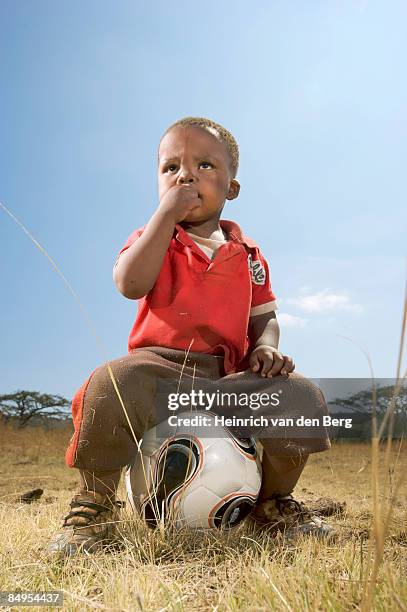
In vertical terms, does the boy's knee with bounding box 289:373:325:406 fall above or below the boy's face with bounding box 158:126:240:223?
below

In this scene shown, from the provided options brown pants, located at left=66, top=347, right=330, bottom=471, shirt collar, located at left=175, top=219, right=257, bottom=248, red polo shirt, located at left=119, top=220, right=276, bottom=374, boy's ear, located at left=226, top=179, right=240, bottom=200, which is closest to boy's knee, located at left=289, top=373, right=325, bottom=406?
brown pants, located at left=66, top=347, right=330, bottom=471

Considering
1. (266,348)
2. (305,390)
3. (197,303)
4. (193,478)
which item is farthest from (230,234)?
(193,478)

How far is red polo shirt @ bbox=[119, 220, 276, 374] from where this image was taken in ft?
9.17

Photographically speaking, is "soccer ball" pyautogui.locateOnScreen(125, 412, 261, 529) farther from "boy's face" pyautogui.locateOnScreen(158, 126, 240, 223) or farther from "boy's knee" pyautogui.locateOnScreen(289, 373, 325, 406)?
"boy's face" pyautogui.locateOnScreen(158, 126, 240, 223)

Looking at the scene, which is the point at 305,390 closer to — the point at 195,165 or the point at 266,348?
the point at 266,348

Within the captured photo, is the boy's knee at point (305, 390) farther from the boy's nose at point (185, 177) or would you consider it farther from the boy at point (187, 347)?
the boy's nose at point (185, 177)

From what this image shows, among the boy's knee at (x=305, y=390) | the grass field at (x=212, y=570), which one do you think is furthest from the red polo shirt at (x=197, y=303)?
the grass field at (x=212, y=570)

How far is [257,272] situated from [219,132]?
2.40 ft

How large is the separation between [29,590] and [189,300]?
1.35 metres

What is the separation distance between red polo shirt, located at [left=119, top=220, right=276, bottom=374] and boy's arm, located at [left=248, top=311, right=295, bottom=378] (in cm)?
9

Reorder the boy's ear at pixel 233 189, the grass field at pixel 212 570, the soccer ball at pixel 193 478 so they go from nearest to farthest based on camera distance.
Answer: the grass field at pixel 212 570
the soccer ball at pixel 193 478
the boy's ear at pixel 233 189

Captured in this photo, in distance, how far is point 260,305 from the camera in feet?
10.3

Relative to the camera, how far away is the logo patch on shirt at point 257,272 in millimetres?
3123

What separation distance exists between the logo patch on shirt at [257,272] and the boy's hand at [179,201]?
46 cm
